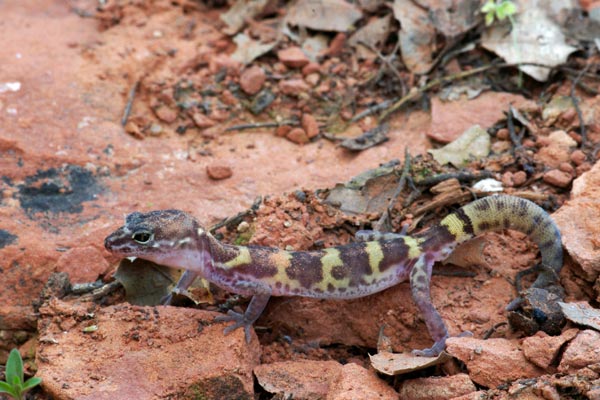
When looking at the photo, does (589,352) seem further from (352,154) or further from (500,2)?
(500,2)

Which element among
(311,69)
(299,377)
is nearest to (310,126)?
(311,69)

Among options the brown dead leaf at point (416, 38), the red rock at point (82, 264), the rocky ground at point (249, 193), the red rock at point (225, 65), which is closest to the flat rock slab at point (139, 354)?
the rocky ground at point (249, 193)

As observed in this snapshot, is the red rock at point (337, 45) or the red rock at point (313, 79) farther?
the red rock at point (337, 45)

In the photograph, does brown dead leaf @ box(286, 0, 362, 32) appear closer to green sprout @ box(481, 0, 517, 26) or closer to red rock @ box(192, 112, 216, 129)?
green sprout @ box(481, 0, 517, 26)

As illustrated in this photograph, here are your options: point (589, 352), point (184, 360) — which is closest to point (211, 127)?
point (184, 360)

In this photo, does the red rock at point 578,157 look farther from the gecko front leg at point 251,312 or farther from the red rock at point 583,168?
the gecko front leg at point 251,312

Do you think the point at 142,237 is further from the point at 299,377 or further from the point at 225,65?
Result: the point at 225,65
